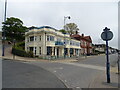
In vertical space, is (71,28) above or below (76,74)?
above

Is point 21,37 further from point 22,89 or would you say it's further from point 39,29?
point 22,89

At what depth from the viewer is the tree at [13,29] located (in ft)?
141

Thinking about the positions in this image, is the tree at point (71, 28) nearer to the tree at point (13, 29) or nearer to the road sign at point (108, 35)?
the tree at point (13, 29)

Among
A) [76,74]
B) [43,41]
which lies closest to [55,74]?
[76,74]

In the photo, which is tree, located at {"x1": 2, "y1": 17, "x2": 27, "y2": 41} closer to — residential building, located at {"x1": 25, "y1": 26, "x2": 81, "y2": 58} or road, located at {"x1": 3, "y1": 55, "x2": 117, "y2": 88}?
residential building, located at {"x1": 25, "y1": 26, "x2": 81, "y2": 58}

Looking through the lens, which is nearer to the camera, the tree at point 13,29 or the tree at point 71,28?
the tree at point 13,29

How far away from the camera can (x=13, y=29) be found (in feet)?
141

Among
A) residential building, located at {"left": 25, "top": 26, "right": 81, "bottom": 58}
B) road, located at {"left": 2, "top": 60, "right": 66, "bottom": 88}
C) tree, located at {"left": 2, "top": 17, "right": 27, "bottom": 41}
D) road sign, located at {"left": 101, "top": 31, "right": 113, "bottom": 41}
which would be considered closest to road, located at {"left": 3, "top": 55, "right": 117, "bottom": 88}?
road, located at {"left": 2, "top": 60, "right": 66, "bottom": 88}

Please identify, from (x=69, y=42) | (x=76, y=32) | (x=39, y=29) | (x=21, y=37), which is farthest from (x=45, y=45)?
(x=76, y=32)

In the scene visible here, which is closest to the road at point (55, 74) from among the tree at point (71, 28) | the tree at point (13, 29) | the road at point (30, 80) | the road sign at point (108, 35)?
the road at point (30, 80)

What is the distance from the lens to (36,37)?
32938 millimetres

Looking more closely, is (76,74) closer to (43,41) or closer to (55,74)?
(55,74)

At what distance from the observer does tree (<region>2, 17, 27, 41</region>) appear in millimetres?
42903

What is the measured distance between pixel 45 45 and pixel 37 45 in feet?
8.13
